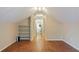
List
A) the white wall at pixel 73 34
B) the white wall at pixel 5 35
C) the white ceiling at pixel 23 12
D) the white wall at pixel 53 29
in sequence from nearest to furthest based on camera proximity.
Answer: the white ceiling at pixel 23 12, the white wall at pixel 5 35, the white wall at pixel 73 34, the white wall at pixel 53 29

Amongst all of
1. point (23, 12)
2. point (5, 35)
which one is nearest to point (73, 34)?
point (23, 12)

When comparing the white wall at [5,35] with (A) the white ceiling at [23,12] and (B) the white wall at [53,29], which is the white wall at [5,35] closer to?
(A) the white ceiling at [23,12]

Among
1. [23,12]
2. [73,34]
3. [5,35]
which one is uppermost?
[23,12]

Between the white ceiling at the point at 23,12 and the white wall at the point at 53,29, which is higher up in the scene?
the white ceiling at the point at 23,12

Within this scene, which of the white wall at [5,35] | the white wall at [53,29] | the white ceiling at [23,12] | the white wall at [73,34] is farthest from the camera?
the white wall at [53,29]

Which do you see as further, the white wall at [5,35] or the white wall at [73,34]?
the white wall at [73,34]

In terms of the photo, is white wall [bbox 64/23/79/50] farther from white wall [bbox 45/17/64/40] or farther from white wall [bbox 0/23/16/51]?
white wall [bbox 0/23/16/51]

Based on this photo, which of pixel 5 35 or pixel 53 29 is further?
pixel 53 29

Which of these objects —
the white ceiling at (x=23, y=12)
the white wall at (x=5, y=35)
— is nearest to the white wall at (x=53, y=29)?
the white ceiling at (x=23, y=12)

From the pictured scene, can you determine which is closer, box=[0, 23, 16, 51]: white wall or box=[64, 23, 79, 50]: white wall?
box=[0, 23, 16, 51]: white wall

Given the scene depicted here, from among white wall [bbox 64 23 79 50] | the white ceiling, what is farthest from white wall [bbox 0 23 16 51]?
white wall [bbox 64 23 79 50]

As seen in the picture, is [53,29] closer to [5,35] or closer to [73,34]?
[73,34]
